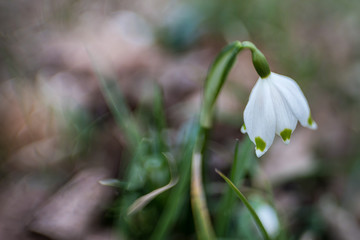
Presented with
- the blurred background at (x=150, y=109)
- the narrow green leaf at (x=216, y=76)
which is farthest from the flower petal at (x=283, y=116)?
the blurred background at (x=150, y=109)

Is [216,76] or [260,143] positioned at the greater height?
[216,76]

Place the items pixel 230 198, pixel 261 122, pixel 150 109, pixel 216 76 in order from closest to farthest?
1. pixel 261 122
2. pixel 216 76
3. pixel 230 198
4. pixel 150 109

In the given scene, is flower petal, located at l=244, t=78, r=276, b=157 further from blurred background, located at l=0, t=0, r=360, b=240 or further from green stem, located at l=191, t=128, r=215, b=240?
blurred background, located at l=0, t=0, r=360, b=240

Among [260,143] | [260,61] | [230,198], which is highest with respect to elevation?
[260,61]

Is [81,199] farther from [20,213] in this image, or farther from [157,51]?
[157,51]

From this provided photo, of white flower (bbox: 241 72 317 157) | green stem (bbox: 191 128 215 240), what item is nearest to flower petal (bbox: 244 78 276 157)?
white flower (bbox: 241 72 317 157)

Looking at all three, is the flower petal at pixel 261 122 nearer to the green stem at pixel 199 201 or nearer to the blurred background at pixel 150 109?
the green stem at pixel 199 201

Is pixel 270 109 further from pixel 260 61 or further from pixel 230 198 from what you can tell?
pixel 230 198

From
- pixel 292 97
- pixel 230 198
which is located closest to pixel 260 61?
pixel 292 97
